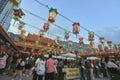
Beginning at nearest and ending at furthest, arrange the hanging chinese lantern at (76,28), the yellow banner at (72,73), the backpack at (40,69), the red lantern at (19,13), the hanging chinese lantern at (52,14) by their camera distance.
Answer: the backpack at (40,69) → the yellow banner at (72,73) → the hanging chinese lantern at (52,14) → the red lantern at (19,13) → the hanging chinese lantern at (76,28)

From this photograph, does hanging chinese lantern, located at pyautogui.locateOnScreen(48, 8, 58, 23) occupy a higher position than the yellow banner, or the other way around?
hanging chinese lantern, located at pyautogui.locateOnScreen(48, 8, 58, 23)

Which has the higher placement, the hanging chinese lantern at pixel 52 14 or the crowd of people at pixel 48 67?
the hanging chinese lantern at pixel 52 14

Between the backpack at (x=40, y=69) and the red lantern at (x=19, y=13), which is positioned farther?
the red lantern at (x=19, y=13)

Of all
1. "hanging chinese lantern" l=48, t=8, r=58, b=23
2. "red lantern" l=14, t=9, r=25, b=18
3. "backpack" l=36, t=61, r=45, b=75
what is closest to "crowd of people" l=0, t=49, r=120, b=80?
"backpack" l=36, t=61, r=45, b=75

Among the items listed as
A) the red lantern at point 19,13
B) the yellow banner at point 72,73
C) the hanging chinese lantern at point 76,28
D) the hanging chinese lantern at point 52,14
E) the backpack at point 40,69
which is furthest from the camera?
the hanging chinese lantern at point 76,28

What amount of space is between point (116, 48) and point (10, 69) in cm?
2597

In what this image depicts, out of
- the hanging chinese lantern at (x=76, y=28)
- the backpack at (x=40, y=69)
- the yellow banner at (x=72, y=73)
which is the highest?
the hanging chinese lantern at (x=76, y=28)

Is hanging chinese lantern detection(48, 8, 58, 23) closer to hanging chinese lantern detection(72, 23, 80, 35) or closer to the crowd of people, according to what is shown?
the crowd of people

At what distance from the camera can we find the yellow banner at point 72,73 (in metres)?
12.5

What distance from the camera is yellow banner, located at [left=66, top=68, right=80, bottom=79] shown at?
41.0ft

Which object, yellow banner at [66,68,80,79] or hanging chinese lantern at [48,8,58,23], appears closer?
yellow banner at [66,68,80,79]

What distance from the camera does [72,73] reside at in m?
13.0

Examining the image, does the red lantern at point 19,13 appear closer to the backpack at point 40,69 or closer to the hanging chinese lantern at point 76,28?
the hanging chinese lantern at point 76,28

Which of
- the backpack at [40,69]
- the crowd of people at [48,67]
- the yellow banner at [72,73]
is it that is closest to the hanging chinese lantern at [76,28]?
the crowd of people at [48,67]
